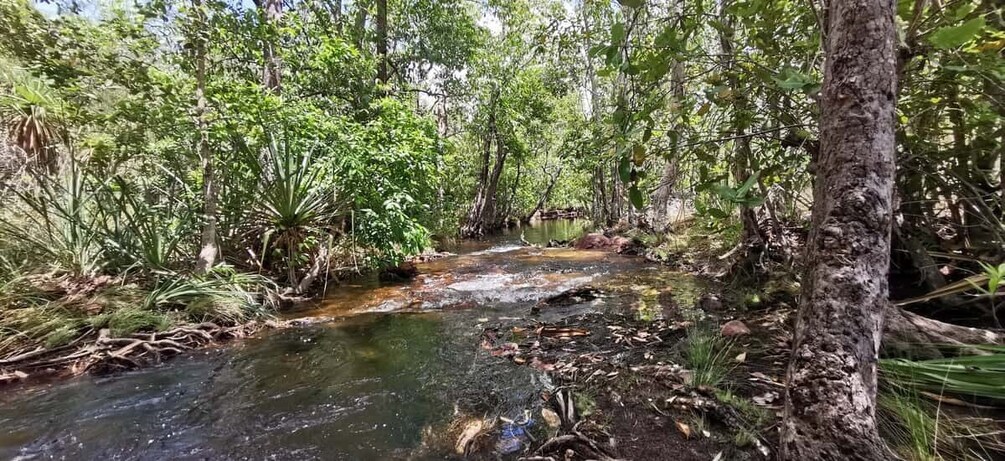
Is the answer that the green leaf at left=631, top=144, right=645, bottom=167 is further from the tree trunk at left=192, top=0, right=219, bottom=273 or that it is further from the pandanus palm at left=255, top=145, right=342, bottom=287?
the tree trunk at left=192, top=0, right=219, bottom=273

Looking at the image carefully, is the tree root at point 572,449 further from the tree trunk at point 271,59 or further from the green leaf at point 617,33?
the tree trunk at point 271,59

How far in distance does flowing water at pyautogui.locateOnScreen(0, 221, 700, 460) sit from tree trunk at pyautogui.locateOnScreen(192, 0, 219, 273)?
1569 mm

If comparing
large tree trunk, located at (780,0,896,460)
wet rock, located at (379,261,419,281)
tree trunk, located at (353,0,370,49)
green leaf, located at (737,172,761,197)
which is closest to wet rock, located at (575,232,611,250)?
wet rock, located at (379,261,419,281)

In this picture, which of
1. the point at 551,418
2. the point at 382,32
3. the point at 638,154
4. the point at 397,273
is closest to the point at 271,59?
the point at 397,273

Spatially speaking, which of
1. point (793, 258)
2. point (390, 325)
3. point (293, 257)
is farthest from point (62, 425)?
point (793, 258)

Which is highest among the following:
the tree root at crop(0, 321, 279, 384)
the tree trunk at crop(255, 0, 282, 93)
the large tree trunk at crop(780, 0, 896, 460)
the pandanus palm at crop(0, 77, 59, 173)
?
the tree trunk at crop(255, 0, 282, 93)

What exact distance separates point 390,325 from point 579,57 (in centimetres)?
1412

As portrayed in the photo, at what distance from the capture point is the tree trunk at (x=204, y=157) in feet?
16.5

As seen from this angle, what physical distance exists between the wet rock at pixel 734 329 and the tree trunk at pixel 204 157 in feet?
19.6

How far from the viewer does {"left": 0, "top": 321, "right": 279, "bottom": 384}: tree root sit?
11.9 ft

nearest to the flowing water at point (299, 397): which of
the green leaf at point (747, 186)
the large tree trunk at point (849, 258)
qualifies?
the large tree trunk at point (849, 258)

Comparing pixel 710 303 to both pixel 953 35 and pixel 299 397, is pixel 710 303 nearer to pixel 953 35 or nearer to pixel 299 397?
pixel 953 35

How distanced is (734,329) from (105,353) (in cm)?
573

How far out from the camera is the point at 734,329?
12.1 ft
